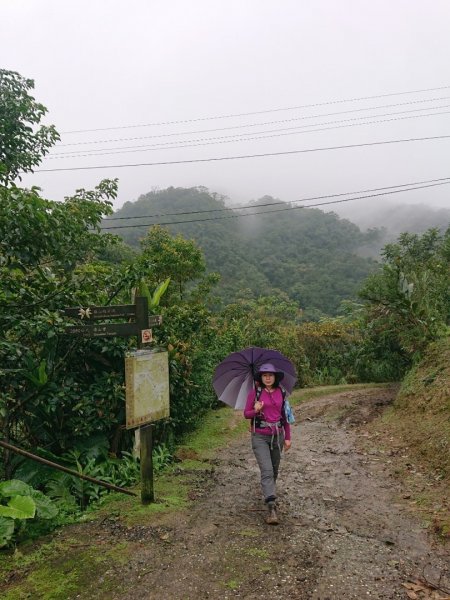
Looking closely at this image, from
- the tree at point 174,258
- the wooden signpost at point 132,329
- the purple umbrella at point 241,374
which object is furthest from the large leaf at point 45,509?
the tree at point 174,258

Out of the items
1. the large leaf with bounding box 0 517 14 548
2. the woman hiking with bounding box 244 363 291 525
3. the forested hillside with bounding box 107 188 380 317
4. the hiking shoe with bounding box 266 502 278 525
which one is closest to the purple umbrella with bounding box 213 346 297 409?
the woman hiking with bounding box 244 363 291 525

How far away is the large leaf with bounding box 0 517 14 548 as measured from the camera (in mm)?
3867

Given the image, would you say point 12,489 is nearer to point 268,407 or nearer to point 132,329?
point 132,329

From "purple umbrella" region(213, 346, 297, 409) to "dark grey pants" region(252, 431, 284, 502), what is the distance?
16.8 inches

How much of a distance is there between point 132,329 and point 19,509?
73.2 inches

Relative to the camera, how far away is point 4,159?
6.83 m

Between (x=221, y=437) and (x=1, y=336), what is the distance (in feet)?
15.2

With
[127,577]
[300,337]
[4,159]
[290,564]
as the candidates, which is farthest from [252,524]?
[300,337]

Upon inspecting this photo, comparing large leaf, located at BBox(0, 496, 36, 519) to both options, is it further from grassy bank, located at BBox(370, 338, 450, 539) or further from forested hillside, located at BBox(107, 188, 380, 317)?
forested hillside, located at BBox(107, 188, 380, 317)

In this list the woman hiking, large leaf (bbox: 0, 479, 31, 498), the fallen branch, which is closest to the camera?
the fallen branch

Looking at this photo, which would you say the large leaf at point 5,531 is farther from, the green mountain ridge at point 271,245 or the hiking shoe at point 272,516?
the green mountain ridge at point 271,245

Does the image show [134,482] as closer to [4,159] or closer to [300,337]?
[4,159]

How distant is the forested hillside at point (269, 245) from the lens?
39.5 metres

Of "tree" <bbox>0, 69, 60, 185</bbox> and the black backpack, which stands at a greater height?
"tree" <bbox>0, 69, 60, 185</bbox>
